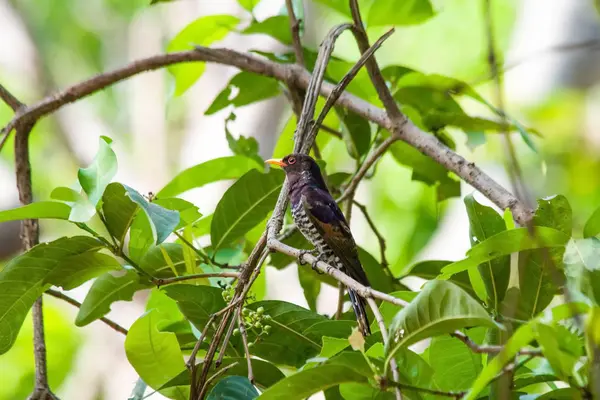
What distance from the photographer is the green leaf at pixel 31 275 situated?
1784 mm

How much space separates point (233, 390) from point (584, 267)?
2.41 ft

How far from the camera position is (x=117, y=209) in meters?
1.79

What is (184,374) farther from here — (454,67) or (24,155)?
(454,67)

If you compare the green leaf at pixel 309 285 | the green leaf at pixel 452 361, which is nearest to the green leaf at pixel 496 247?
the green leaf at pixel 452 361

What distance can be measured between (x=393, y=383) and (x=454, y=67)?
5863 mm

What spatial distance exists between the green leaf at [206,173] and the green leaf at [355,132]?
1.15ft

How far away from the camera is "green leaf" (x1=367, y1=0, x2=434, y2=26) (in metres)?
2.78

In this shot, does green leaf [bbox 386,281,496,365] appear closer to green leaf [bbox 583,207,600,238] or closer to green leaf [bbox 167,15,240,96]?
green leaf [bbox 583,207,600,238]

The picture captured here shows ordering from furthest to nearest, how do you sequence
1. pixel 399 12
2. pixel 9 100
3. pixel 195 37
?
pixel 195 37 → pixel 399 12 → pixel 9 100

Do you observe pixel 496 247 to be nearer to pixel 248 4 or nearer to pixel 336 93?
pixel 336 93

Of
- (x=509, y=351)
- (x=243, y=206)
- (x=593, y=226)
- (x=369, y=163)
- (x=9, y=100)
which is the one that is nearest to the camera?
(x=509, y=351)

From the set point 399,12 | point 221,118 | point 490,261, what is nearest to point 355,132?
point 399,12

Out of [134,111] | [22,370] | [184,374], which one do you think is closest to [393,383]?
[184,374]

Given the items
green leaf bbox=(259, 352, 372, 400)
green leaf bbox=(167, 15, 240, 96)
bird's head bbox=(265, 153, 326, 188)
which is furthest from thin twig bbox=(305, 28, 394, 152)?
green leaf bbox=(167, 15, 240, 96)
